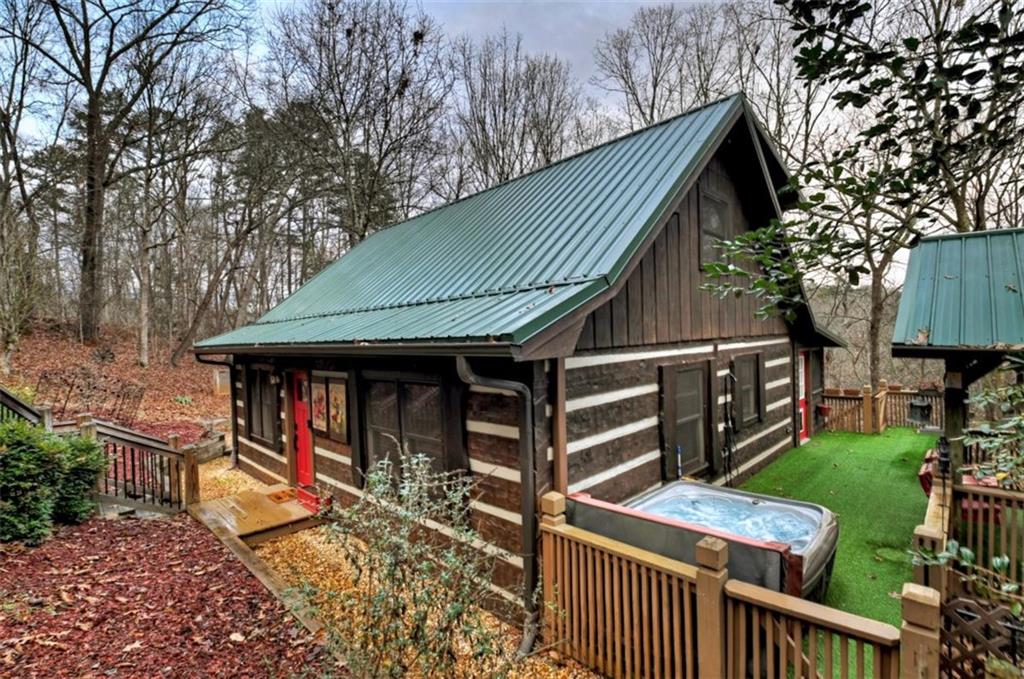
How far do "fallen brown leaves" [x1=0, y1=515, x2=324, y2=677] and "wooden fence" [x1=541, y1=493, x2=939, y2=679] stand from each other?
6.53 ft

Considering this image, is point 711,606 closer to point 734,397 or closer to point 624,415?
point 624,415

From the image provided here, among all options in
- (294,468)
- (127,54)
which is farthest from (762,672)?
(127,54)

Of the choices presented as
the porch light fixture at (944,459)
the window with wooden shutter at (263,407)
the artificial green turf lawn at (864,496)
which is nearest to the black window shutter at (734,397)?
the artificial green turf lawn at (864,496)

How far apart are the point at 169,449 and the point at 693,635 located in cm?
753

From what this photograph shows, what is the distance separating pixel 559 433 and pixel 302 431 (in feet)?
18.1

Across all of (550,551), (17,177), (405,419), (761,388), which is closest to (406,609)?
(550,551)

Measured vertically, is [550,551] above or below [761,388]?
below

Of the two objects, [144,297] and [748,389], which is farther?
[144,297]

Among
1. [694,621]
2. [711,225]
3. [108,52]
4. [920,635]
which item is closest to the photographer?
[920,635]

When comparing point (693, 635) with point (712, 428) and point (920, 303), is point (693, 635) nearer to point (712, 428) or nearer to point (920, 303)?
point (712, 428)

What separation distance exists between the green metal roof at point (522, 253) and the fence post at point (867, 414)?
845 centimetres

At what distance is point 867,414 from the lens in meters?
11.4

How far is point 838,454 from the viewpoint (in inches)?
377

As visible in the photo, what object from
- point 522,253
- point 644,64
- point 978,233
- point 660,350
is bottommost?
point 660,350
